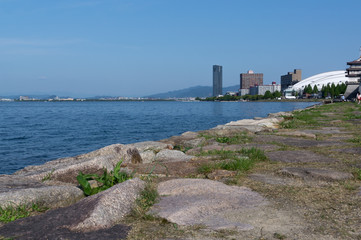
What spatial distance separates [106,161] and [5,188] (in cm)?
114

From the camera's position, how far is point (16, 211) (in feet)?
8.78

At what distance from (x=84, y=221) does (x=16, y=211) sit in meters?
0.71

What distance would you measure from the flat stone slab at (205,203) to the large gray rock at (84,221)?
0.93 feet

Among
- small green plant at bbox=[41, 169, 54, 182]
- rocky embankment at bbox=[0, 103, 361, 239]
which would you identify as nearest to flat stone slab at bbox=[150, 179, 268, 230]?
rocky embankment at bbox=[0, 103, 361, 239]

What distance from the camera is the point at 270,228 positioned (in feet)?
7.47

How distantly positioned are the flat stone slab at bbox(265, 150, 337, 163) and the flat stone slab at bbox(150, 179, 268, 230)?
5.56 ft

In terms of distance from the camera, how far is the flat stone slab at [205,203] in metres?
2.44

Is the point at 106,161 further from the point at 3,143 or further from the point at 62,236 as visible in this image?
the point at 3,143

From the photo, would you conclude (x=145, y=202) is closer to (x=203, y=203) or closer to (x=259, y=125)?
(x=203, y=203)

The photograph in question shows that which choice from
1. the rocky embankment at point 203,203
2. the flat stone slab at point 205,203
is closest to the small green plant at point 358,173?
the rocky embankment at point 203,203

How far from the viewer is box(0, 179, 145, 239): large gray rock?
218 cm

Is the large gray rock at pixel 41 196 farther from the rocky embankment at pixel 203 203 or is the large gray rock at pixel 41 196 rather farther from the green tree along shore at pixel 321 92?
the green tree along shore at pixel 321 92

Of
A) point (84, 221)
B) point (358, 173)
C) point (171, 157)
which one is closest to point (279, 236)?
point (84, 221)

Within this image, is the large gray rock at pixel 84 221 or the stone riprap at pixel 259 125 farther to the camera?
the stone riprap at pixel 259 125
